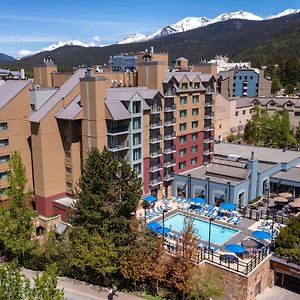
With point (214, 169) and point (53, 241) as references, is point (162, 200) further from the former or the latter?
point (53, 241)

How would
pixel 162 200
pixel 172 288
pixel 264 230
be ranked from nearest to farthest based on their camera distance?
pixel 172 288
pixel 264 230
pixel 162 200

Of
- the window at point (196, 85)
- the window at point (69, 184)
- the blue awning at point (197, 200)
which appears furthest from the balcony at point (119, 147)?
the window at point (196, 85)

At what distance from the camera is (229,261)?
35094 millimetres

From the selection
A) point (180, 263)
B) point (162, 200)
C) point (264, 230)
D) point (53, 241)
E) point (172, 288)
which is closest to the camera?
point (180, 263)

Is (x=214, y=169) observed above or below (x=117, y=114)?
below

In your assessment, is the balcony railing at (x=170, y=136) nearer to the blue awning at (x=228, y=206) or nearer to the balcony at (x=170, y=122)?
the balcony at (x=170, y=122)

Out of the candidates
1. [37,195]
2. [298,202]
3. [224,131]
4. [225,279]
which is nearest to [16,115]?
[37,195]

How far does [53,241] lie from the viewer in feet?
131

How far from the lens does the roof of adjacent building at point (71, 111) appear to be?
4492 cm

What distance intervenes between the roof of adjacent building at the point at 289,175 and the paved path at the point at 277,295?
73.2ft

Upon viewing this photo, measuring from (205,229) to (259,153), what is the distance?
2552 centimetres

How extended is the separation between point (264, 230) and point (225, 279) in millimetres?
10665

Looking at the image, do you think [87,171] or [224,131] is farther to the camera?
[224,131]

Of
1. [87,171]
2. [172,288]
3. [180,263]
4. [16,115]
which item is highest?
[16,115]
